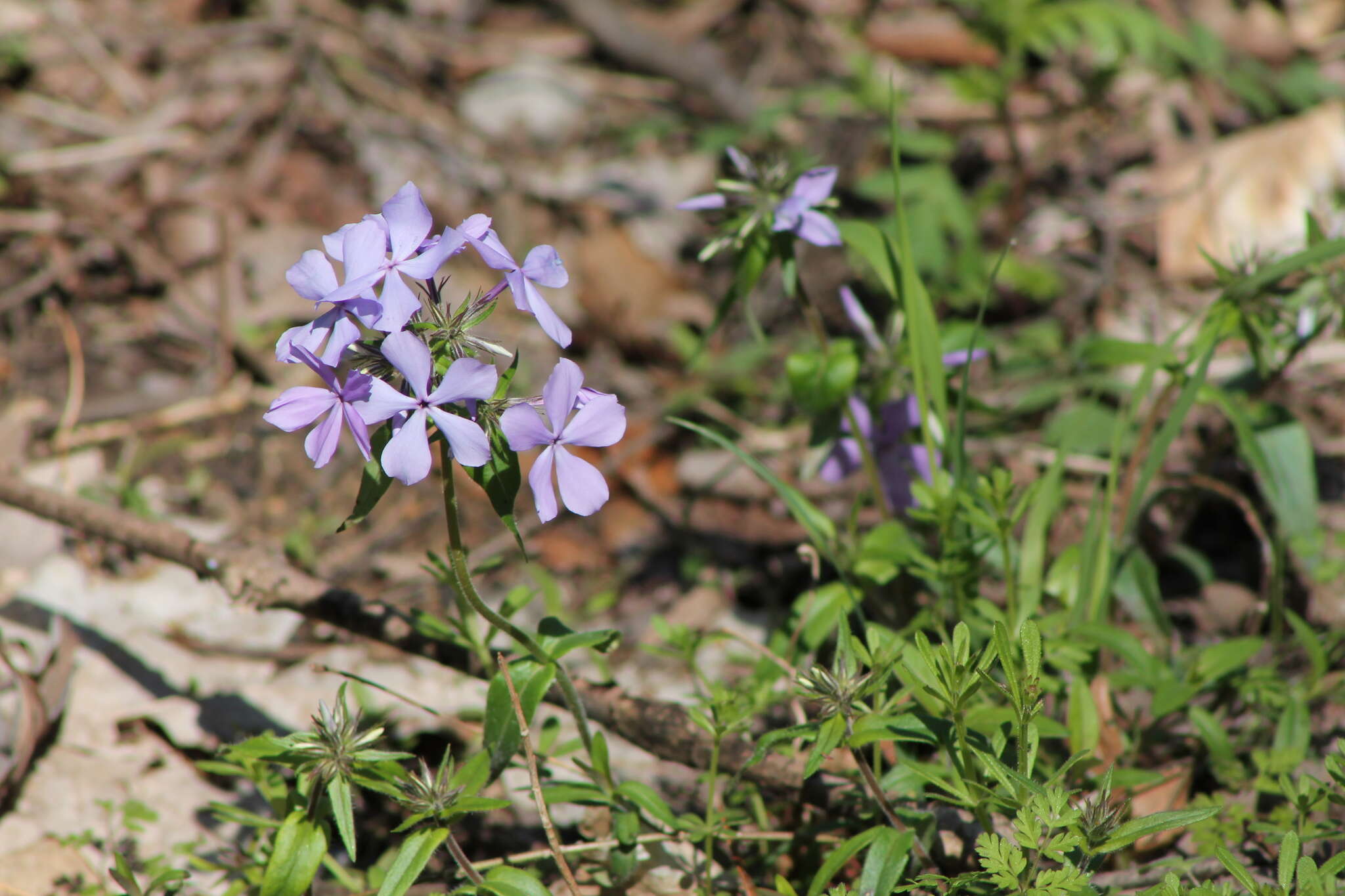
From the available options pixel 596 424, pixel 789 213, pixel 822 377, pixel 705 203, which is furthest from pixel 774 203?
pixel 596 424

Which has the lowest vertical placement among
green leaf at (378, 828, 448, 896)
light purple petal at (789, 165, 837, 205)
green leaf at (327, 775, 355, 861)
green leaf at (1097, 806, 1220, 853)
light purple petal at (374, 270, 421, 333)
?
green leaf at (378, 828, 448, 896)

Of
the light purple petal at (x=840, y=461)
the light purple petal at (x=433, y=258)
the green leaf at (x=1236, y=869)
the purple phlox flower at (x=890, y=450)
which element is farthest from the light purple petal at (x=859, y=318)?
the green leaf at (x=1236, y=869)

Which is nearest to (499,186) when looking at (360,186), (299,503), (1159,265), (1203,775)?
(360,186)

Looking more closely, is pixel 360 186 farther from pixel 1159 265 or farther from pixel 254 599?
pixel 1159 265

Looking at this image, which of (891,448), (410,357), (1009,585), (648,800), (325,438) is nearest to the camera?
(410,357)

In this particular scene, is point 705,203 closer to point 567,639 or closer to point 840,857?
point 567,639

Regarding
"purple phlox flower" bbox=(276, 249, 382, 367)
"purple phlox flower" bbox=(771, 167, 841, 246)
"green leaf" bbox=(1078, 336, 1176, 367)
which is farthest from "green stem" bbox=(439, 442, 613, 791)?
"green leaf" bbox=(1078, 336, 1176, 367)

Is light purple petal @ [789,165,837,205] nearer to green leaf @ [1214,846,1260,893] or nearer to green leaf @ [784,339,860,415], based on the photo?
green leaf @ [784,339,860,415]
